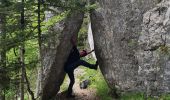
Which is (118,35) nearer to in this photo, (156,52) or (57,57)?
(156,52)

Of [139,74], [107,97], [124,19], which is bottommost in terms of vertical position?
[107,97]

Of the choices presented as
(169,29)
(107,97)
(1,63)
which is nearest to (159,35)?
(169,29)

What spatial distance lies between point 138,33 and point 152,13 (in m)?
1.25

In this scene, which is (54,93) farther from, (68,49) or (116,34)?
(116,34)

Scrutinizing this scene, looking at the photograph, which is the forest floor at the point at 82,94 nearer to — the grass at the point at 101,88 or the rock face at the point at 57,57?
the grass at the point at 101,88

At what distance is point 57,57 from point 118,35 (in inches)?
131

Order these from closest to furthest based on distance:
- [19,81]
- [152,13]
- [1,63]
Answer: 1. [1,63]
2. [19,81]
3. [152,13]

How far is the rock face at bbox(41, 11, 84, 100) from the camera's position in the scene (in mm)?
16812

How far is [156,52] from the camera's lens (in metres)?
16.1

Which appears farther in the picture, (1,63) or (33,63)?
(33,63)

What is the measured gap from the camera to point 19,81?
1458cm

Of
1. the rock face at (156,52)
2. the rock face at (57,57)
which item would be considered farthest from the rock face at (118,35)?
the rock face at (57,57)

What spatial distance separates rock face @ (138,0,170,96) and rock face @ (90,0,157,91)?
2.30 ft

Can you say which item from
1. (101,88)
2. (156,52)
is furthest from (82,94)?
(156,52)
